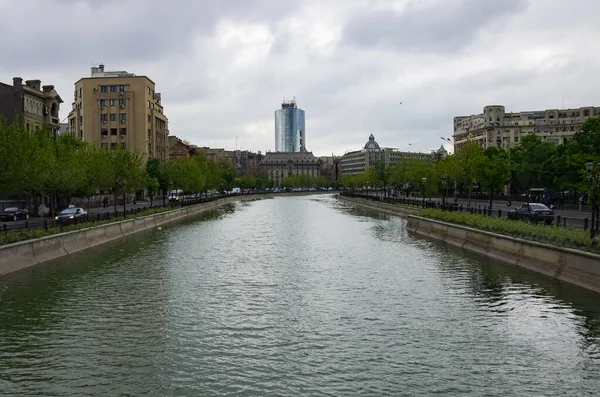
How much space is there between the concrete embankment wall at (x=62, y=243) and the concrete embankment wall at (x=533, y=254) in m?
25.0

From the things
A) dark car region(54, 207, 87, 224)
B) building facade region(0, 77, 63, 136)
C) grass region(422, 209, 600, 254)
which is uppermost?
building facade region(0, 77, 63, 136)

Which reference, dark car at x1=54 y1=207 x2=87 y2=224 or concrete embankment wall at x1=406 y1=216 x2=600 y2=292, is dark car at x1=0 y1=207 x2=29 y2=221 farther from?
concrete embankment wall at x1=406 y1=216 x2=600 y2=292

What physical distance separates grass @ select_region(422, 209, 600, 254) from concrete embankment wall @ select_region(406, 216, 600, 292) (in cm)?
43

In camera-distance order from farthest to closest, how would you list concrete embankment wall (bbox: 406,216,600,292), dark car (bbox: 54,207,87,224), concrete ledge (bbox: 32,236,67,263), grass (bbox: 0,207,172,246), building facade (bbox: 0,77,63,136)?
building facade (bbox: 0,77,63,136), dark car (bbox: 54,207,87,224), concrete ledge (bbox: 32,236,67,263), grass (bbox: 0,207,172,246), concrete embankment wall (bbox: 406,216,600,292)

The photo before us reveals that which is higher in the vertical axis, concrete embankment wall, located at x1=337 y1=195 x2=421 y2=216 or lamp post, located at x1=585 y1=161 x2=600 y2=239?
lamp post, located at x1=585 y1=161 x2=600 y2=239

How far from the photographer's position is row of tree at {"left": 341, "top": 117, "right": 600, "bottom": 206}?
217 ft

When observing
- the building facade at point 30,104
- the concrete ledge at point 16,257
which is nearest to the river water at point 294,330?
the concrete ledge at point 16,257

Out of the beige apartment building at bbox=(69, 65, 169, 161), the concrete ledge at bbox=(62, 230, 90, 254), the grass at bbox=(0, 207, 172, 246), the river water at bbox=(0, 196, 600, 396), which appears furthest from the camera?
the beige apartment building at bbox=(69, 65, 169, 161)

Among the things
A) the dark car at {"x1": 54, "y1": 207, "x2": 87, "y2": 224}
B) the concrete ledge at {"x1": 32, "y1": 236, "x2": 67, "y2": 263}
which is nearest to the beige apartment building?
the dark car at {"x1": 54, "y1": 207, "x2": 87, "y2": 224}

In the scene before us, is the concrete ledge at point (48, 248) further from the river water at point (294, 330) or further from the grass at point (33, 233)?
the river water at point (294, 330)

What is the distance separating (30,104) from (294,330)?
256 feet

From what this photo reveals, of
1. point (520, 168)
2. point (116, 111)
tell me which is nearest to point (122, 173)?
point (520, 168)

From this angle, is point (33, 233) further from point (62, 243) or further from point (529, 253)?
point (529, 253)

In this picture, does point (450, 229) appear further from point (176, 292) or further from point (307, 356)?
point (307, 356)
